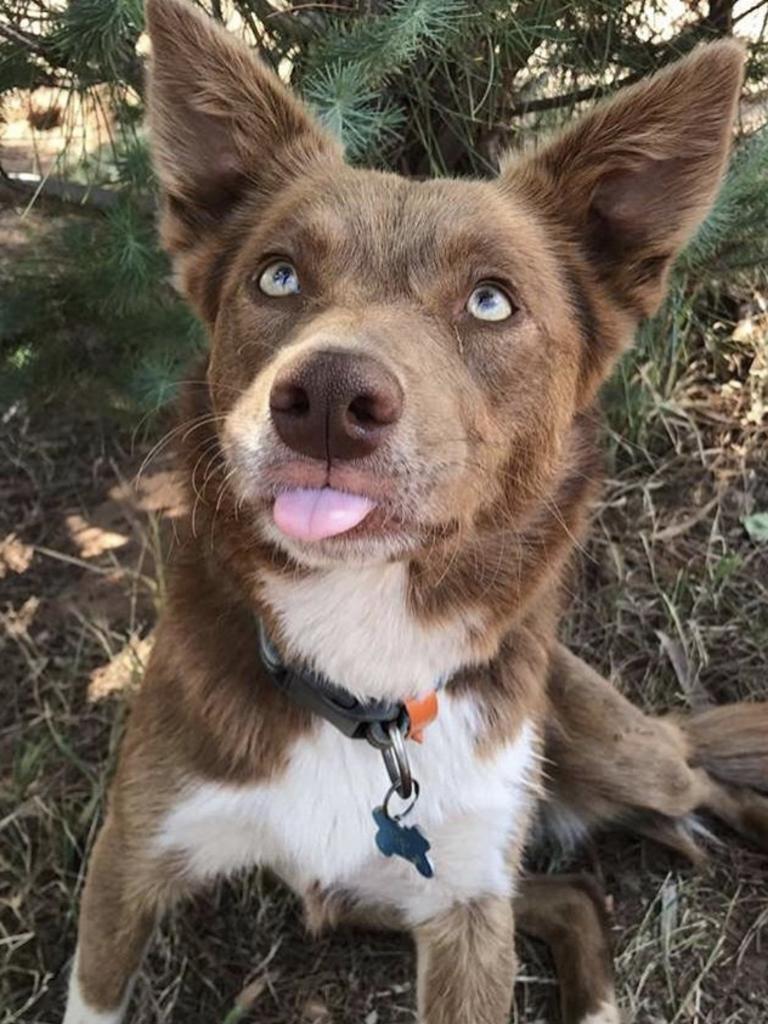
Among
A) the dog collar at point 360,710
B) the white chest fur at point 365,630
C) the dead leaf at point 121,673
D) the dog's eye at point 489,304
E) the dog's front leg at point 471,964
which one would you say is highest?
the dog's eye at point 489,304

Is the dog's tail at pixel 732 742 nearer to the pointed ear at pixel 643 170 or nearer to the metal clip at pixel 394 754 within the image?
the metal clip at pixel 394 754

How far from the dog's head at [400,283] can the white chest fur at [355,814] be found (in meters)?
0.56

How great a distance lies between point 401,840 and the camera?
240cm

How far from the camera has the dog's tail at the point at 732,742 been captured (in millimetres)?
3414

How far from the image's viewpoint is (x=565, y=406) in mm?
2393

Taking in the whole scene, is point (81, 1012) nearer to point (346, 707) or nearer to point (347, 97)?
point (346, 707)

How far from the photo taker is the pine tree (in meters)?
2.75

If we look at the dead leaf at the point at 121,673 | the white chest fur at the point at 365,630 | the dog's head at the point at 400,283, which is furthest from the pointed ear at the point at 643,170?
the dead leaf at the point at 121,673

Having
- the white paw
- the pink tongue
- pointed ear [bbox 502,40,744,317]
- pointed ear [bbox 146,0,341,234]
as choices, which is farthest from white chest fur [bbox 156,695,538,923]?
pointed ear [bbox 146,0,341,234]

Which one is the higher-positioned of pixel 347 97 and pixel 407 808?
pixel 347 97

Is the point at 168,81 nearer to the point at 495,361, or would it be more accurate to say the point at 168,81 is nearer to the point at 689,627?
the point at 495,361

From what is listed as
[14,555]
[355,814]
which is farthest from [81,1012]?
[14,555]

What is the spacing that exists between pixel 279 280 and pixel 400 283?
0.78 ft

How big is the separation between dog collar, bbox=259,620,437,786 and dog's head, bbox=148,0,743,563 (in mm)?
378
